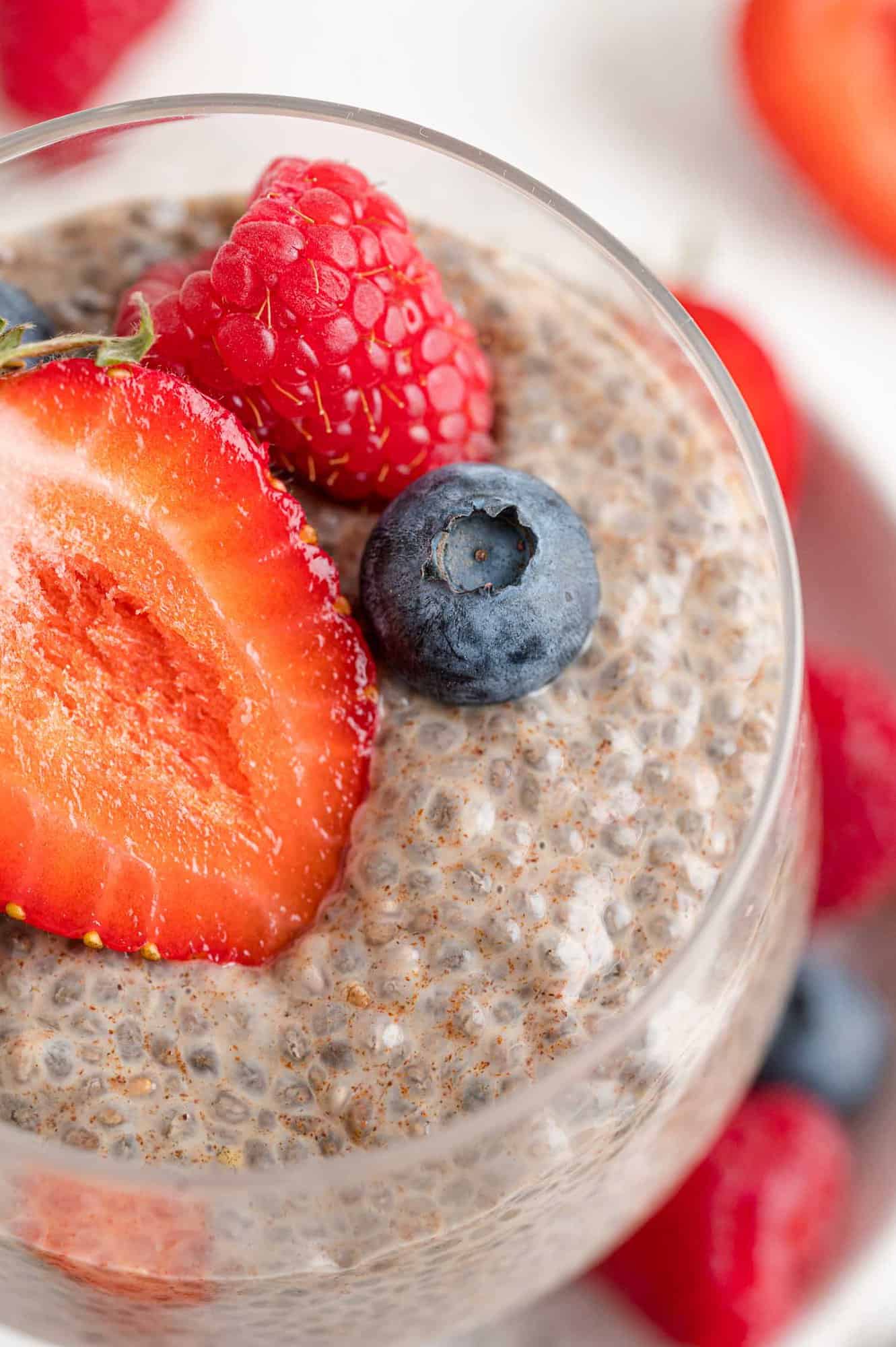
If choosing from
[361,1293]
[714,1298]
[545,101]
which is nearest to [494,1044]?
[361,1293]

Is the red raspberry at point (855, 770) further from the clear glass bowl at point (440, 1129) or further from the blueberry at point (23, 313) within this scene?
the blueberry at point (23, 313)

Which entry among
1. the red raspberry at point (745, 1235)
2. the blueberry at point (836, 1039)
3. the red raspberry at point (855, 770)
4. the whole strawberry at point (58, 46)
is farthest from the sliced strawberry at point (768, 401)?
the whole strawberry at point (58, 46)

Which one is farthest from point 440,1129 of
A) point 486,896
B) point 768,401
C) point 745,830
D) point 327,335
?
point 768,401

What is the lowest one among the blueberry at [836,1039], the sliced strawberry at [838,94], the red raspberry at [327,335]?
the blueberry at [836,1039]

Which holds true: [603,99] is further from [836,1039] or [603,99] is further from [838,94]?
[836,1039]

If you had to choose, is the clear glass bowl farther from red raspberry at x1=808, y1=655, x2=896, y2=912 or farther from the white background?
the white background

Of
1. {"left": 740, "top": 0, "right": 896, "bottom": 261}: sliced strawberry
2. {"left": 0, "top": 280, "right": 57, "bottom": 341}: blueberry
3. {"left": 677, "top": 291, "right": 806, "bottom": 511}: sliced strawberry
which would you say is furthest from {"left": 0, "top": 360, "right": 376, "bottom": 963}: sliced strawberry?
{"left": 740, "top": 0, "right": 896, "bottom": 261}: sliced strawberry
